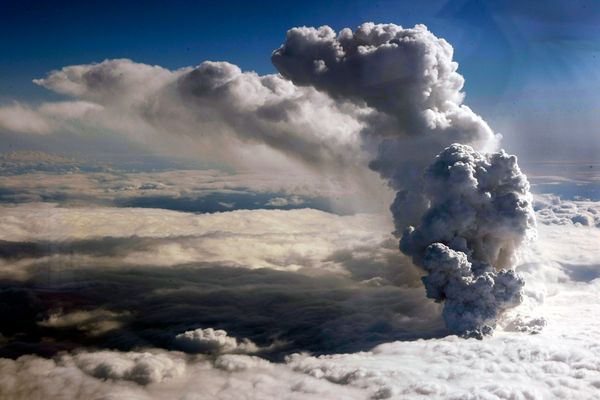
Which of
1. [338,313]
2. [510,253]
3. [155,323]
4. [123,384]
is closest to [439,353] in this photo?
[510,253]

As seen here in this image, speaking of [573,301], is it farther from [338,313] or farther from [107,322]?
[107,322]

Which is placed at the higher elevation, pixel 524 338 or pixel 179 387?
pixel 524 338

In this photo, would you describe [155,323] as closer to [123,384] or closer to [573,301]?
[123,384]

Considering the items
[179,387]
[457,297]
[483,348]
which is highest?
[457,297]

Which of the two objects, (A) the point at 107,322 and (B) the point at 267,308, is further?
(B) the point at 267,308

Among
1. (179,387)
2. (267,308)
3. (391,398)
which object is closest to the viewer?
(391,398)

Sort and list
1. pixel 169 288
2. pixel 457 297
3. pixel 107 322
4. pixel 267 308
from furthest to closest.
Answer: pixel 169 288, pixel 267 308, pixel 107 322, pixel 457 297

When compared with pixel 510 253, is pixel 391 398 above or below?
below

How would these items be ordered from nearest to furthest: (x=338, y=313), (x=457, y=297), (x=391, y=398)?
(x=391, y=398), (x=457, y=297), (x=338, y=313)

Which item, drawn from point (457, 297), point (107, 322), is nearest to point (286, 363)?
point (457, 297)
